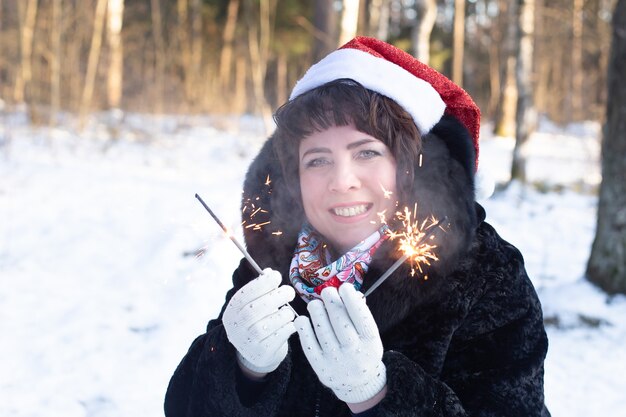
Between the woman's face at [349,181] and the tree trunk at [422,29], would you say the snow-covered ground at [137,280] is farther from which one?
the tree trunk at [422,29]

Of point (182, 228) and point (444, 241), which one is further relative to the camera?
point (182, 228)

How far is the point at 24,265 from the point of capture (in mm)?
4926

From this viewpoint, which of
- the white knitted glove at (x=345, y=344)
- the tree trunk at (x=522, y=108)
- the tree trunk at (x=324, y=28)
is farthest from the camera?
the tree trunk at (x=522, y=108)

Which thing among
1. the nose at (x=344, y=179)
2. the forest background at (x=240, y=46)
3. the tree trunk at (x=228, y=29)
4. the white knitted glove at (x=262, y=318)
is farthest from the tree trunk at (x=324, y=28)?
the tree trunk at (x=228, y=29)

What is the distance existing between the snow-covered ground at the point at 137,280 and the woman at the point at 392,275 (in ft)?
0.97

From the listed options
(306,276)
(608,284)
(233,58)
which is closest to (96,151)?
(608,284)

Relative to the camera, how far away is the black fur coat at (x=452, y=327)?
1493 millimetres

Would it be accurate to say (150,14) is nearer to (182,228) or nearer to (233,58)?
(233,58)

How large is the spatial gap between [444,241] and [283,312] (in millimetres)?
484

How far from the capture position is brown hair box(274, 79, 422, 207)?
1.58 metres

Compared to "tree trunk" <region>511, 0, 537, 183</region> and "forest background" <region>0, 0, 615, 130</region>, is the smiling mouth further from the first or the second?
"tree trunk" <region>511, 0, 537, 183</region>

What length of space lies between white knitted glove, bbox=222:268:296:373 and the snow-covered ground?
490 mm

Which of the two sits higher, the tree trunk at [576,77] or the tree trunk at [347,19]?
the tree trunk at [347,19]

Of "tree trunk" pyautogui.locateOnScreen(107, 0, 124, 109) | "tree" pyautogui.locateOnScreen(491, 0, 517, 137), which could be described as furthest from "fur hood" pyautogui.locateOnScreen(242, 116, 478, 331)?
"tree trunk" pyautogui.locateOnScreen(107, 0, 124, 109)
